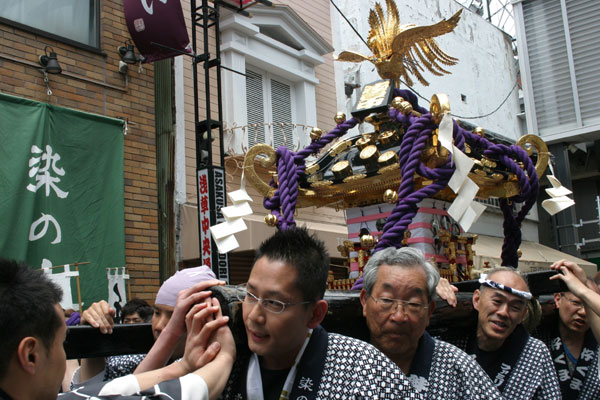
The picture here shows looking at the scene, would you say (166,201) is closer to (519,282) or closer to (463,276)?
(463,276)

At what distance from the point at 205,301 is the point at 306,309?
0.32m

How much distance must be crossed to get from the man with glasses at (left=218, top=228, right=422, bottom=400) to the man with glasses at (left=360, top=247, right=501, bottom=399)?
1.38 ft

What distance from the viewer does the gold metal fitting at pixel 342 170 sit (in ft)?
14.7

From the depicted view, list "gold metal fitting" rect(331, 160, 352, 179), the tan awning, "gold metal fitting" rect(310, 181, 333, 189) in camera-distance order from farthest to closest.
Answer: the tan awning, "gold metal fitting" rect(310, 181, 333, 189), "gold metal fitting" rect(331, 160, 352, 179)

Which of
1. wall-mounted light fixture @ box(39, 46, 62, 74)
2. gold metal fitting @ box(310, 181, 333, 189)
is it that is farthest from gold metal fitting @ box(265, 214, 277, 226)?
wall-mounted light fixture @ box(39, 46, 62, 74)

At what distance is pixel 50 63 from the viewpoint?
7316mm

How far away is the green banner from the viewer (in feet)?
21.9

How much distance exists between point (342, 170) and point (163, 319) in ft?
7.76

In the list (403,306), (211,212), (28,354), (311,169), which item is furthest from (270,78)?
(28,354)

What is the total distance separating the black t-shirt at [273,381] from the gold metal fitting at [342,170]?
256 cm

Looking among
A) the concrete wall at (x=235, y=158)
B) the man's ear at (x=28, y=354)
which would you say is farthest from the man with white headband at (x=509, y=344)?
the concrete wall at (x=235, y=158)

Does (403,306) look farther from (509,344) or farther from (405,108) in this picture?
(405,108)

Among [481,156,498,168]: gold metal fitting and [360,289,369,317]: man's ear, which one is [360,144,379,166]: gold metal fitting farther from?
[360,289,369,317]: man's ear

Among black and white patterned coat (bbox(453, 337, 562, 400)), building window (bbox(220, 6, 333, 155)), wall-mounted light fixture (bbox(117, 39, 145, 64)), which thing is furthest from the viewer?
building window (bbox(220, 6, 333, 155))
